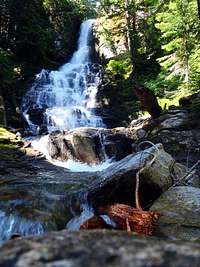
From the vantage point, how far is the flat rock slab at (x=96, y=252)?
58.5 inches

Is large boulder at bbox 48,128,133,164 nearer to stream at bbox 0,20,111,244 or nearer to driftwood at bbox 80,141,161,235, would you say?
stream at bbox 0,20,111,244

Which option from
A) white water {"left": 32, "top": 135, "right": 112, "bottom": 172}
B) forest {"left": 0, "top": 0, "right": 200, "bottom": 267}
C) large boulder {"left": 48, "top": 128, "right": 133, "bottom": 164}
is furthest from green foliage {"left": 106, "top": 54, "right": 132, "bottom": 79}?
white water {"left": 32, "top": 135, "right": 112, "bottom": 172}

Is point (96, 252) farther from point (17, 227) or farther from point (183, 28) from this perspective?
point (183, 28)

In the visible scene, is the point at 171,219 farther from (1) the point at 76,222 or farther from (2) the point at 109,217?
(1) the point at 76,222

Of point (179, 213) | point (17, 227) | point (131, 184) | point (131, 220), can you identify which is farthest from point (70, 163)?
point (131, 220)

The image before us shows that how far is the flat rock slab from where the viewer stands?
1.49 m

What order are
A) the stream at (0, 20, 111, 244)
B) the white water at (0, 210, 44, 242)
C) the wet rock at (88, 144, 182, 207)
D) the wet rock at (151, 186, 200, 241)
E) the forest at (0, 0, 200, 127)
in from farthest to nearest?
the forest at (0, 0, 200, 127) < the stream at (0, 20, 111, 244) < the white water at (0, 210, 44, 242) < the wet rock at (88, 144, 182, 207) < the wet rock at (151, 186, 200, 241)

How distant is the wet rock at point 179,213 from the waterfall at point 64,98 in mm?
14257

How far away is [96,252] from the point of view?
1577 mm

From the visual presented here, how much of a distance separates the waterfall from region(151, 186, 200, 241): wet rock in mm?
14257

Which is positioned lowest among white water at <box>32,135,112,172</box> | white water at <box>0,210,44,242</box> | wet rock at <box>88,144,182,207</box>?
white water at <box>0,210,44,242</box>

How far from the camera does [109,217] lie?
5039 mm

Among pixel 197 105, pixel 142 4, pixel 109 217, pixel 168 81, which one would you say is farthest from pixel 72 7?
pixel 109 217

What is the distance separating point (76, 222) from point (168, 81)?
15.5 meters
